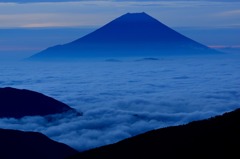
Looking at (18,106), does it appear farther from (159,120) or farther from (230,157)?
(230,157)

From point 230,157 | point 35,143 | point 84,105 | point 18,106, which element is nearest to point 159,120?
point 84,105

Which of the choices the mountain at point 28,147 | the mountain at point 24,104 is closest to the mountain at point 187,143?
the mountain at point 28,147

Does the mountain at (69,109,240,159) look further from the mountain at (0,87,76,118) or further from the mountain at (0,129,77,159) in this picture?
the mountain at (0,87,76,118)

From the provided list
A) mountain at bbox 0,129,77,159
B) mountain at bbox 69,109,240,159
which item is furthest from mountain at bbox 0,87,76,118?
mountain at bbox 69,109,240,159

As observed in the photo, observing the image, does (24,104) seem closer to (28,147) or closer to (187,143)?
(28,147)

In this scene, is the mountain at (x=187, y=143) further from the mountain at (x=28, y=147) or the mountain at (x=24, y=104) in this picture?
the mountain at (x=24, y=104)

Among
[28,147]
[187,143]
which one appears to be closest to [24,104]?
[28,147]
